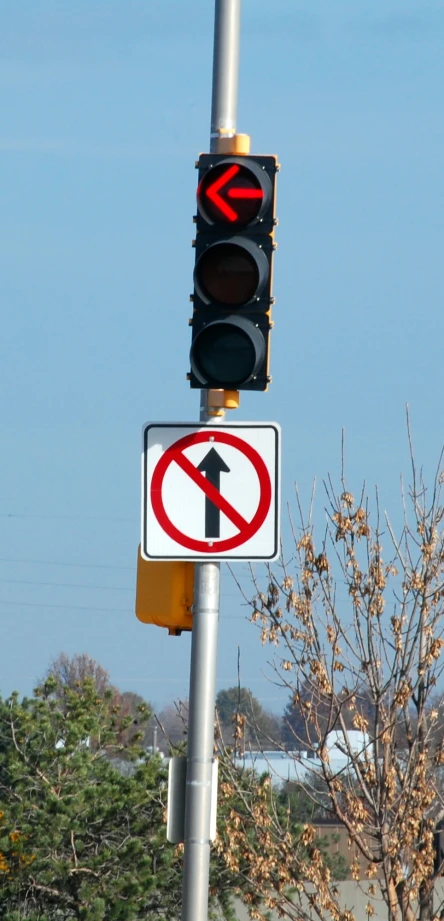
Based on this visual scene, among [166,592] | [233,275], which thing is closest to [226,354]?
[233,275]

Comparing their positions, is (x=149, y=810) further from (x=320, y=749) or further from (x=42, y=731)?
(x=320, y=749)

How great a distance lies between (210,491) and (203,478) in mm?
61

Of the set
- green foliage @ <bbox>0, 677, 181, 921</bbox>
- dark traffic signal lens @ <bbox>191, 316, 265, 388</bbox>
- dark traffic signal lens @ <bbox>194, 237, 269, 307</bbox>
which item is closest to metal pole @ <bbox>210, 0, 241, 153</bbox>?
dark traffic signal lens @ <bbox>194, 237, 269, 307</bbox>

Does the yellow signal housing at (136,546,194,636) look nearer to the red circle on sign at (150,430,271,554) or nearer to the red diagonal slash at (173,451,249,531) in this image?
the red circle on sign at (150,430,271,554)

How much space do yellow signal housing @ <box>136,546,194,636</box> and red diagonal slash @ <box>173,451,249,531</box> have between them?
0.96 feet

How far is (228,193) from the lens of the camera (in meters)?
5.14

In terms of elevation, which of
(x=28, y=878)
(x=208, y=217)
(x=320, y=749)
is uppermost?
(x=208, y=217)

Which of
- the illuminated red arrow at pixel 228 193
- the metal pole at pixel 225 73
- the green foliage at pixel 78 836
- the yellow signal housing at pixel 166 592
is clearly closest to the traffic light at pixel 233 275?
the illuminated red arrow at pixel 228 193

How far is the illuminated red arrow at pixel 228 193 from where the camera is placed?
5133 millimetres

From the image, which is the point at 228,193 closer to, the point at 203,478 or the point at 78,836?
the point at 203,478

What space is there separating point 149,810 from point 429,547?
7.39m

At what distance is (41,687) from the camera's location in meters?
17.8

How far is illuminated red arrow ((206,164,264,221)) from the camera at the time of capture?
16.8 feet

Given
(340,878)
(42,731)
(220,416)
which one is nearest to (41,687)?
(42,731)
